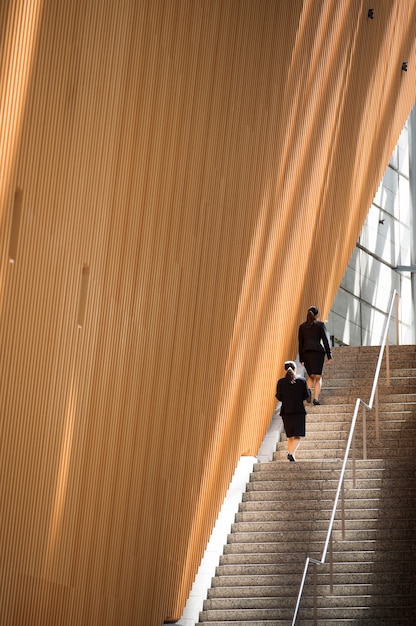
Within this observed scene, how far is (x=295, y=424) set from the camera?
14.2 metres

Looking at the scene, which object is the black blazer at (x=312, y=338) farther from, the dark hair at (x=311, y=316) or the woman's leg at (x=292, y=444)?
the woman's leg at (x=292, y=444)

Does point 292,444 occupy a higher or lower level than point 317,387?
lower

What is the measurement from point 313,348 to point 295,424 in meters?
2.03

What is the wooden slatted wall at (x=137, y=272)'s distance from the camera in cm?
827

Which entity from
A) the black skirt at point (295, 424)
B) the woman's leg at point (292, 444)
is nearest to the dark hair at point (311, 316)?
the black skirt at point (295, 424)

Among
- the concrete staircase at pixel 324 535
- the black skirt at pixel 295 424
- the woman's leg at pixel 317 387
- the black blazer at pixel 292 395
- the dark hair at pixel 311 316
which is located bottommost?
→ the concrete staircase at pixel 324 535

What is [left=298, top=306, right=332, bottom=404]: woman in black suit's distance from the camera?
1600 cm

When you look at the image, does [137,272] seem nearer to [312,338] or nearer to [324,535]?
[324,535]

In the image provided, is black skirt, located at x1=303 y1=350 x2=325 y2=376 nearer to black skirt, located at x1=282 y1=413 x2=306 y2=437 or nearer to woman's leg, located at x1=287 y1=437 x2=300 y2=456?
black skirt, located at x1=282 y1=413 x2=306 y2=437

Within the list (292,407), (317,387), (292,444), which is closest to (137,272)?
(292,407)

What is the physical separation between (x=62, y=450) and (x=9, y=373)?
1.29m

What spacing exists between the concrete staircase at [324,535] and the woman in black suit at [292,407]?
0.35 m

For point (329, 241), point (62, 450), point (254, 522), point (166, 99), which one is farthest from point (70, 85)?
point (329, 241)

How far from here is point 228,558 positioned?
12.6 m
